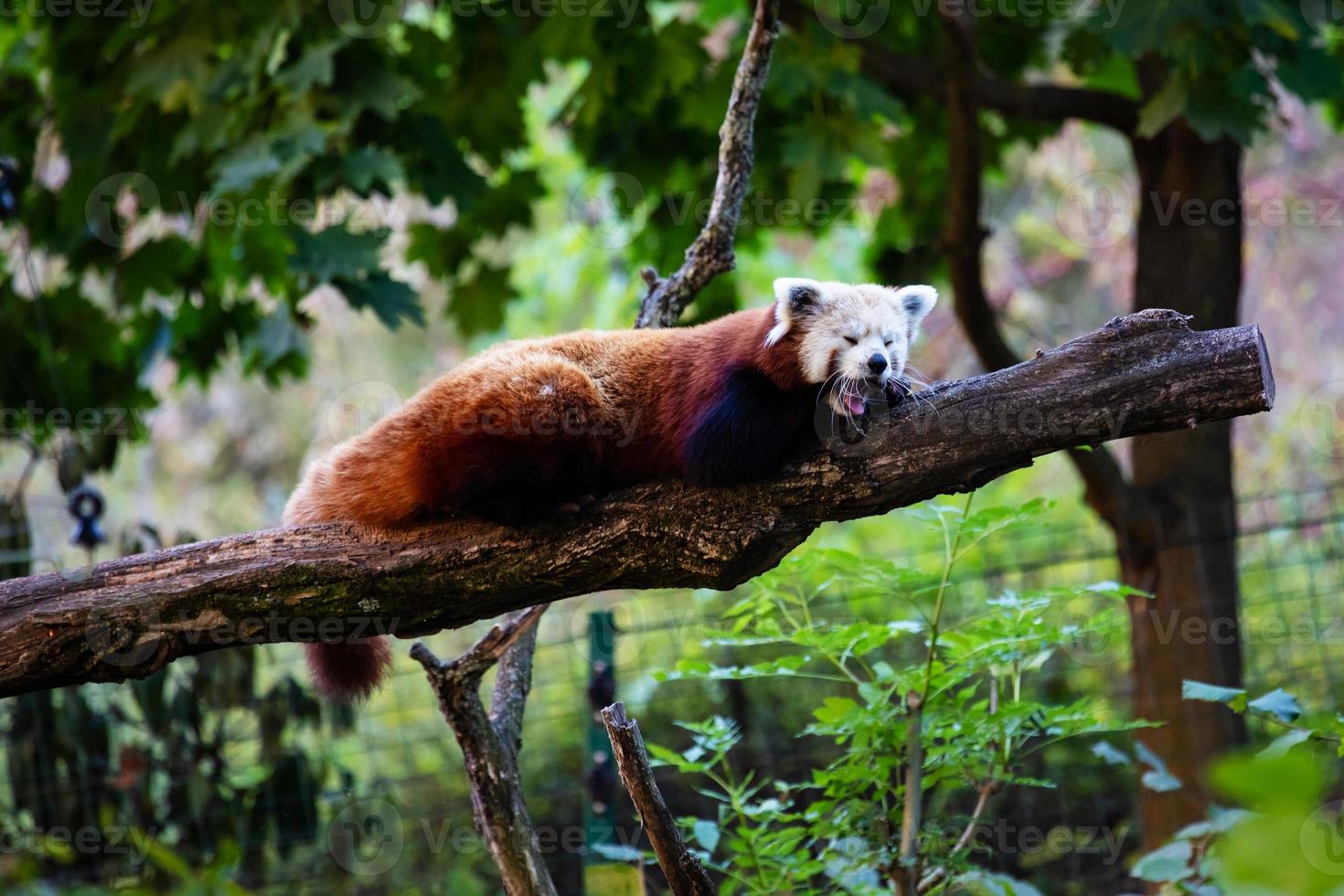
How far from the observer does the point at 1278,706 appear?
9.54 feet

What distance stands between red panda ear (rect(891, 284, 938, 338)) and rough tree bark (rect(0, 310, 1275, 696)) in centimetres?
86

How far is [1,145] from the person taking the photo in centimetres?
639

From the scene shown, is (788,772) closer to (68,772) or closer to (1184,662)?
(1184,662)

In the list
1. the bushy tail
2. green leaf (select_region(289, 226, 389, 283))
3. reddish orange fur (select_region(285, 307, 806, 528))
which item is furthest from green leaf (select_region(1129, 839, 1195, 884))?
green leaf (select_region(289, 226, 389, 283))

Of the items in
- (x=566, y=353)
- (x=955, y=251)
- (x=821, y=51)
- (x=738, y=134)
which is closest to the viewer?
(x=566, y=353)

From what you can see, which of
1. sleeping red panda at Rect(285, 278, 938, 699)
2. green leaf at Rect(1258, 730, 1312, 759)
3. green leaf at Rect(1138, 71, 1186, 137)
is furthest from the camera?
green leaf at Rect(1138, 71, 1186, 137)

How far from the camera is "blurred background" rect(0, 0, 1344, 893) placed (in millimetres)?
5043

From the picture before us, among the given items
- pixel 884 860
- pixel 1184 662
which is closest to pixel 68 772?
pixel 884 860

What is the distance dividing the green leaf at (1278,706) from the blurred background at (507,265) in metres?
1.72

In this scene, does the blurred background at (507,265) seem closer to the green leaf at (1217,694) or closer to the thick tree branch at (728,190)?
the thick tree branch at (728,190)

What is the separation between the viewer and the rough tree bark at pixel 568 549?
2807 millimetres

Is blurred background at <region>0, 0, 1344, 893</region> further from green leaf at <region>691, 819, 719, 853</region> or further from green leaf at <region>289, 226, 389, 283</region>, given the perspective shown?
green leaf at <region>691, 819, 719, 853</region>

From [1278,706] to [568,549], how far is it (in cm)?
182

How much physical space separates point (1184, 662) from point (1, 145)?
668 centimetres
